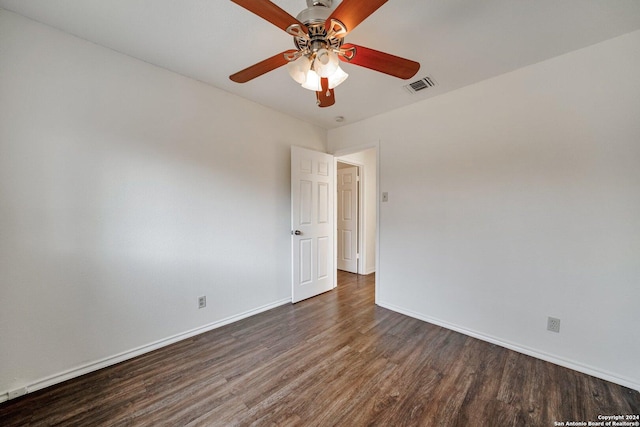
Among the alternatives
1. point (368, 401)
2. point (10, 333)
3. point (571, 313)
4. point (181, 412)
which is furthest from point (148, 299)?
point (571, 313)

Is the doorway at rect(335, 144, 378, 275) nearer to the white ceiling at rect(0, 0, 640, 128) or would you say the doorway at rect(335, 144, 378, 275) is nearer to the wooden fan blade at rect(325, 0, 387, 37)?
the white ceiling at rect(0, 0, 640, 128)

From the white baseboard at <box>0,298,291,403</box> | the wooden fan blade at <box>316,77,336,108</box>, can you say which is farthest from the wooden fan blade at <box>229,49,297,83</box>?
the white baseboard at <box>0,298,291,403</box>

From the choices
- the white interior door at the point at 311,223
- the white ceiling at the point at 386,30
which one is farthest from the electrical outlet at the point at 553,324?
the white interior door at the point at 311,223

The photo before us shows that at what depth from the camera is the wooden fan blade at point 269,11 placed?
3.15ft

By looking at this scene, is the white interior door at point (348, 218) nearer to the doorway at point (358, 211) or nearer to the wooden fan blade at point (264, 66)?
the doorway at point (358, 211)

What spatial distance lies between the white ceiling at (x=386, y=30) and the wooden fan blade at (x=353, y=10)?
58 centimetres

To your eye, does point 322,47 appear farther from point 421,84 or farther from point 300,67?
point 421,84

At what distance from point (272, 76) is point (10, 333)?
263 centimetres

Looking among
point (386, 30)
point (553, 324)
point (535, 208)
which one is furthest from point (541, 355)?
point (386, 30)

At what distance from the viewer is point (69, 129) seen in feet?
5.65

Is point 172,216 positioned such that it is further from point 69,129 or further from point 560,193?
point 560,193

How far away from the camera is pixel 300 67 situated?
4.34 ft

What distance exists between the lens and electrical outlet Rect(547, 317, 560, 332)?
193 centimetres

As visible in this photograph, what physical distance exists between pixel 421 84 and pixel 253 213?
219 centimetres
